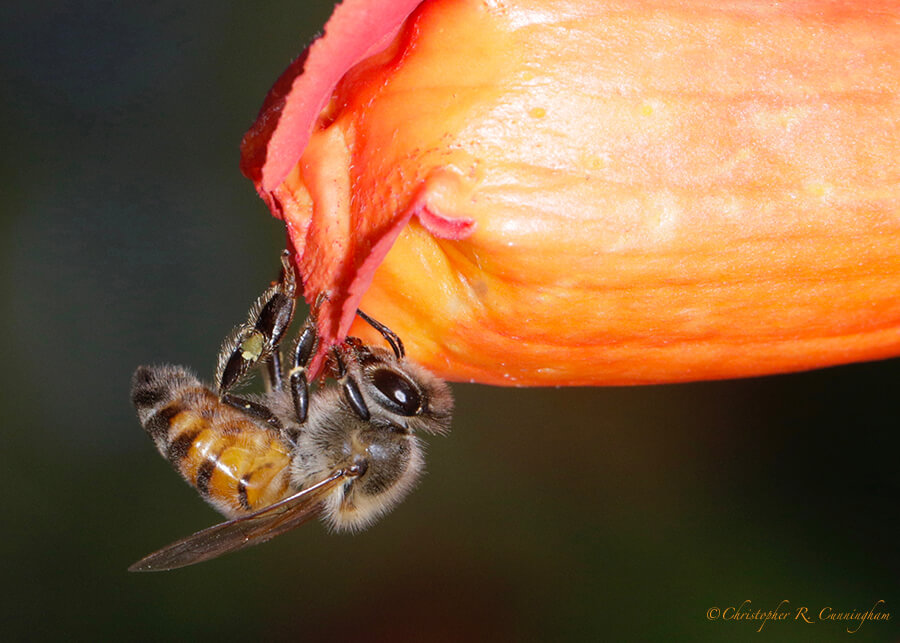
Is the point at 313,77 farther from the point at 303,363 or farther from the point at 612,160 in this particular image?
the point at 303,363

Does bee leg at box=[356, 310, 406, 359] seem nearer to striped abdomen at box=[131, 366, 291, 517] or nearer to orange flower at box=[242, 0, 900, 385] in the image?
orange flower at box=[242, 0, 900, 385]

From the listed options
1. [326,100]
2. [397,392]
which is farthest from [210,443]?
[326,100]

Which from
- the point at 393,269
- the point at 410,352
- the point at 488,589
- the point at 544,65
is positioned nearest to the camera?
the point at 544,65

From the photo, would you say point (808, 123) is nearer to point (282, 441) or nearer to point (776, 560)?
point (282, 441)

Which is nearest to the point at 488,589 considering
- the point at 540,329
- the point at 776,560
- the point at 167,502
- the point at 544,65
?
the point at 776,560

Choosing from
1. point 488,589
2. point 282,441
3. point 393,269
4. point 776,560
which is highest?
point 393,269

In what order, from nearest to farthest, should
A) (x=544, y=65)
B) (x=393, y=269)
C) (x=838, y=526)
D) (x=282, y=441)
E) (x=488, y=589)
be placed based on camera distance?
(x=544, y=65) → (x=393, y=269) → (x=282, y=441) → (x=838, y=526) → (x=488, y=589)

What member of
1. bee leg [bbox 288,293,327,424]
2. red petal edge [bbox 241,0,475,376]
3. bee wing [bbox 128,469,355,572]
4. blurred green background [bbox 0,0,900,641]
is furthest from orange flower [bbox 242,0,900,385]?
blurred green background [bbox 0,0,900,641]
